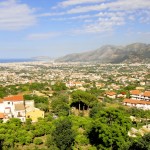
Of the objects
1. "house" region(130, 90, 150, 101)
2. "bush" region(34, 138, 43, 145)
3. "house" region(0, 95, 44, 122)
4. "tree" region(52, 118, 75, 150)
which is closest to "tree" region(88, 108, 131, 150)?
"tree" region(52, 118, 75, 150)

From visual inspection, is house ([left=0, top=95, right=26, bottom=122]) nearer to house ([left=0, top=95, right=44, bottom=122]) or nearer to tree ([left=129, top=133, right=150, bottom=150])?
house ([left=0, top=95, right=44, bottom=122])

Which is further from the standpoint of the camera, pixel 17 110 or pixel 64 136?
pixel 17 110

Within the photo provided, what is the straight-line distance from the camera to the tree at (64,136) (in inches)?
1196

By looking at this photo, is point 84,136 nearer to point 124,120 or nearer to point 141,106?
point 124,120

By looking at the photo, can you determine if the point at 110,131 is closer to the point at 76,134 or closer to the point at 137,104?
the point at 76,134

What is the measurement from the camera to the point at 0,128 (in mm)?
35344

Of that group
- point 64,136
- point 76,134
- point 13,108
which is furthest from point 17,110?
point 64,136

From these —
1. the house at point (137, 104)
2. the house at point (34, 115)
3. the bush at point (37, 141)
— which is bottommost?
the house at point (137, 104)

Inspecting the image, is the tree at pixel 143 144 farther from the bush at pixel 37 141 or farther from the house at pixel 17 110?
the house at pixel 17 110

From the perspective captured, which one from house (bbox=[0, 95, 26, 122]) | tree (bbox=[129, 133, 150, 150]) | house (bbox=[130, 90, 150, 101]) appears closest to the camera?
tree (bbox=[129, 133, 150, 150])

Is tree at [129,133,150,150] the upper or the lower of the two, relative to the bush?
upper

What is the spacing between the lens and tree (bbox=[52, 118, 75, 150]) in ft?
99.7

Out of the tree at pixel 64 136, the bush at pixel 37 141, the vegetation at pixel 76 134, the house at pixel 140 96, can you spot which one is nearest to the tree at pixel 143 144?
the vegetation at pixel 76 134

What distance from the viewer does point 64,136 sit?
1209 inches
